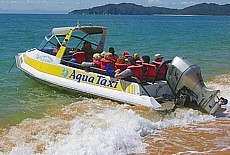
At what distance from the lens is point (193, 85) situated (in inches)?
340

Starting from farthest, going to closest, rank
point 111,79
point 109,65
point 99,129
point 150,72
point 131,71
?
point 109,65
point 111,79
point 150,72
point 131,71
point 99,129

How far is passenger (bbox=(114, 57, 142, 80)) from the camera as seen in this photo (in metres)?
9.50

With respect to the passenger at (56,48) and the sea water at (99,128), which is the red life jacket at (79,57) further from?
the sea water at (99,128)

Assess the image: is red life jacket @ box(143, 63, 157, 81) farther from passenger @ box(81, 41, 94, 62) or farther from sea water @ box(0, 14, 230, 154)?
passenger @ box(81, 41, 94, 62)

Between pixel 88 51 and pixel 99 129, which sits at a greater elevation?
pixel 88 51

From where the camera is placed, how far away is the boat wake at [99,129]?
6941mm

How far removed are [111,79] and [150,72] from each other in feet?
3.62

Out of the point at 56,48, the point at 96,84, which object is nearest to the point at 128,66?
the point at 96,84

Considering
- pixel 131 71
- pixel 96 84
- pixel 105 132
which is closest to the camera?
pixel 105 132

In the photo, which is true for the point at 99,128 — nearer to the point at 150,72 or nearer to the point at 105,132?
the point at 105,132

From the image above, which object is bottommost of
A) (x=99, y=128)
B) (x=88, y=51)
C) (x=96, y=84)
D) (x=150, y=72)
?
(x=99, y=128)

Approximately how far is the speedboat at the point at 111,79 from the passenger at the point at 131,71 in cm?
16

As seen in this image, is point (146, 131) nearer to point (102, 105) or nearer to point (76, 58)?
point (102, 105)

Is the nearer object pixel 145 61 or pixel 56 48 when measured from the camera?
pixel 145 61
